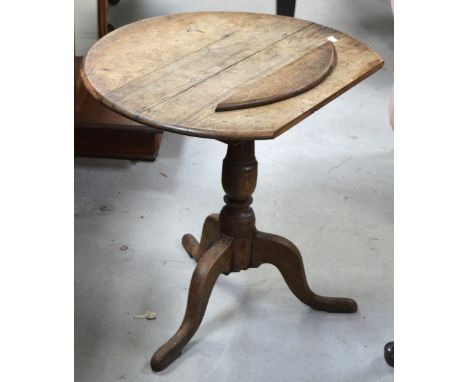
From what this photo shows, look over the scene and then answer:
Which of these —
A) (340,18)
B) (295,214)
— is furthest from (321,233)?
(340,18)

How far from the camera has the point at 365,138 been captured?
3.02 metres

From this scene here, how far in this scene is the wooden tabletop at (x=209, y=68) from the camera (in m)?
1.57

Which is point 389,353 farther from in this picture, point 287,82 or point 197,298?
point 287,82

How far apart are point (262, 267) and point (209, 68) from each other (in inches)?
29.7

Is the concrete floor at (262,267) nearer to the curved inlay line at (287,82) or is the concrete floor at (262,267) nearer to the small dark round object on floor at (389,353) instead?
the small dark round object on floor at (389,353)

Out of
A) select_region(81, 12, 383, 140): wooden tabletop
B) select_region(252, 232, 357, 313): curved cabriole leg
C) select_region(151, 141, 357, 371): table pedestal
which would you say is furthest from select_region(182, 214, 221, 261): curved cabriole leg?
select_region(81, 12, 383, 140): wooden tabletop

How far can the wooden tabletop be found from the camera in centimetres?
157

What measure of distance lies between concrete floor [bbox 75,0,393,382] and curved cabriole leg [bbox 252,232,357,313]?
0.03 m

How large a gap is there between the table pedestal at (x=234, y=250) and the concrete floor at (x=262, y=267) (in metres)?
0.07

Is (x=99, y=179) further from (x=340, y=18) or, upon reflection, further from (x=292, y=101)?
(x=340, y=18)

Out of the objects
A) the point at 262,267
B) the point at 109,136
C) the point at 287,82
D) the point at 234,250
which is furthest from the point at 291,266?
the point at 109,136

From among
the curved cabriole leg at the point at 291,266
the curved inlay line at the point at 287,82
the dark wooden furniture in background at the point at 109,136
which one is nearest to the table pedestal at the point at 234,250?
the curved cabriole leg at the point at 291,266

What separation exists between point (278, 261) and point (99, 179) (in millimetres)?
897

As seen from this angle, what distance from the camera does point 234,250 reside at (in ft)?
6.63
